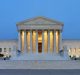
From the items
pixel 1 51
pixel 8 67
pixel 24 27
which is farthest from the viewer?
pixel 1 51

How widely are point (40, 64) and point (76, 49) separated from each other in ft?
162

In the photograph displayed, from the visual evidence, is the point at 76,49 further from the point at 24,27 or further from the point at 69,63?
the point at 69,63

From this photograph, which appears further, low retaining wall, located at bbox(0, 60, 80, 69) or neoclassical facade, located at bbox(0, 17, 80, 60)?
neoclassical facade, located at bbox(0, 17, 80, 60)

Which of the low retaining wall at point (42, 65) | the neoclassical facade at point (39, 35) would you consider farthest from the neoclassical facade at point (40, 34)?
the low retaining wall at point (42, 65)

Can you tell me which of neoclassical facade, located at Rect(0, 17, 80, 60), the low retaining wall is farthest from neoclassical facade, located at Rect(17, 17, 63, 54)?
the low retaining wall

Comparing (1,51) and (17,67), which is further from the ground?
(17,67)

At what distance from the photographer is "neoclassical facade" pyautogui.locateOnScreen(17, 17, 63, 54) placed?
69000 millimetres

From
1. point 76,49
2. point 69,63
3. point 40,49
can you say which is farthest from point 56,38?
point 69,63

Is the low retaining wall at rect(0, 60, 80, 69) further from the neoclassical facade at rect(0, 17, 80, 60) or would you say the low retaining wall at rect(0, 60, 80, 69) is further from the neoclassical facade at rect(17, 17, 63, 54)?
the neoclassical facade at rect(17, 17, 63, 54)

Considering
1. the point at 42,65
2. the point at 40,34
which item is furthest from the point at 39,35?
the point at 42,65

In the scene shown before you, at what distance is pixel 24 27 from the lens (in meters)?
69.2

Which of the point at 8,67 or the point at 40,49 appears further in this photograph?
the point at 40,49

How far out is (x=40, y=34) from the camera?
7094 cm

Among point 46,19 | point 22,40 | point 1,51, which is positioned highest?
point 46,19
